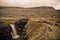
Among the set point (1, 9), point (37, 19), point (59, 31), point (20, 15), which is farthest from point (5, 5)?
point (59, 31)

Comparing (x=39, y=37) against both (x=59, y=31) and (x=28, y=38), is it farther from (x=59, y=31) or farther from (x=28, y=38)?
(x=59, y=31)

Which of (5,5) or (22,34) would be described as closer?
(22,34)

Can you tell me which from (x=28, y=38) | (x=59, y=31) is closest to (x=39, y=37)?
(x=28, y=38)

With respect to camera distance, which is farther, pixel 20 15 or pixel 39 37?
pixel 20 15

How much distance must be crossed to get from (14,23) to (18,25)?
51 millimetres

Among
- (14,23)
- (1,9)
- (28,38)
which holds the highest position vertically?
(1,9)

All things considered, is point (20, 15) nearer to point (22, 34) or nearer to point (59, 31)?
point (22, 34)

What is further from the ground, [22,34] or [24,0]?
[24,0]

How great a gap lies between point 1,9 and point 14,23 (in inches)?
9.5

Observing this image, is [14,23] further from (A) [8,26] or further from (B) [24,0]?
(B) [24,0]

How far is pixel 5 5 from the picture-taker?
6.29ft

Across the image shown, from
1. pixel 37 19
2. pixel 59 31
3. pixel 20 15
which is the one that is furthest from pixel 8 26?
pixel 59 31

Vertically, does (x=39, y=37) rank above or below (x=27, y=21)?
below

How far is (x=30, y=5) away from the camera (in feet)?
6.31
